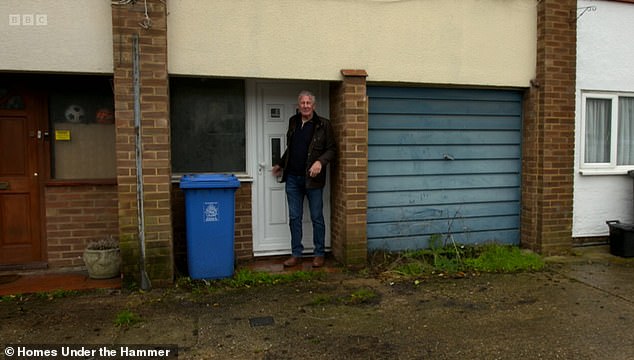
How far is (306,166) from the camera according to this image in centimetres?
538

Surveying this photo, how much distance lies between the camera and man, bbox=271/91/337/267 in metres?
5.34

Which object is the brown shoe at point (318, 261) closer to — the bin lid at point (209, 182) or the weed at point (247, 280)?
the weed at point (247, 280)

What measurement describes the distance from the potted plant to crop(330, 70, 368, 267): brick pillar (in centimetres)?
243

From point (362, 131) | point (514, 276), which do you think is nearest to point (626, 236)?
point (514, 276)

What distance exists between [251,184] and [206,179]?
34.5 inches

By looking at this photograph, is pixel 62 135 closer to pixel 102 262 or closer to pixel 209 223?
pixel 102 262

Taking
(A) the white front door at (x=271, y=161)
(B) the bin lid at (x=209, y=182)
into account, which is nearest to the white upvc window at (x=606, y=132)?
(A) the white front door at (x=271, y=161)

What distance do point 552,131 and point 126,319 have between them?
17.0 ft

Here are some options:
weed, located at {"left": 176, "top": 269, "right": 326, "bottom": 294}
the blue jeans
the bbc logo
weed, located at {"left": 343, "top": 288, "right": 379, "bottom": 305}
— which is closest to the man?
the blue jeans

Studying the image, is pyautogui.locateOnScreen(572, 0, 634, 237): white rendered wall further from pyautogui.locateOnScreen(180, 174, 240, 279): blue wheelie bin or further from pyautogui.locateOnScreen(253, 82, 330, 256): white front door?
pyautogui.locateOnScreen(180, 174, 240, 279): blue wheelie bin

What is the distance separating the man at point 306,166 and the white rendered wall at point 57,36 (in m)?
2.01

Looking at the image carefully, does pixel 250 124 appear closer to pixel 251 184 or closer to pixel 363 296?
pixel 251 184

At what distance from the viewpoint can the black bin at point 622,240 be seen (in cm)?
596

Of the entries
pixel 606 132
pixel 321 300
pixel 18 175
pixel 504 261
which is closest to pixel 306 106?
pixel 321 300
